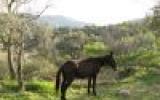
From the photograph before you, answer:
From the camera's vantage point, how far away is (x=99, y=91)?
19.8 m

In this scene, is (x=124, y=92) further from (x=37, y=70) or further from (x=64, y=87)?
(x=37, y=70)

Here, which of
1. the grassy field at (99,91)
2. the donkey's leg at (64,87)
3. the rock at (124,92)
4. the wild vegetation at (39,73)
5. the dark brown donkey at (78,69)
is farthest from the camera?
the rock at (124,92)

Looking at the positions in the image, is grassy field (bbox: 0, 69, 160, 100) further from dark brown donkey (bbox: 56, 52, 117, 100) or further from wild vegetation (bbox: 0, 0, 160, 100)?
dark brown donkey (bbox: 56, 52, 117, 100)

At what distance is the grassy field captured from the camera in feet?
58.4

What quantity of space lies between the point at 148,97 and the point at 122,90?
54.4 inches

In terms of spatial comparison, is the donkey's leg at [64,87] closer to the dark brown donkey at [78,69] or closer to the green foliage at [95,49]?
the dark brown donkey at [78,69]

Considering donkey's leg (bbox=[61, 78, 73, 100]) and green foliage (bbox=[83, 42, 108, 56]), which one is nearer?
donkey's leg (bbox=[61, 78, 73, 100])

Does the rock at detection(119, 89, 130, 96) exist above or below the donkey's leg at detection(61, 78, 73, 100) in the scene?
below

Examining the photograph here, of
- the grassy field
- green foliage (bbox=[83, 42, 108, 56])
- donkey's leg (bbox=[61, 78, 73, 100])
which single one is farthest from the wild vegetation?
green foliage (bbox=[83, 42, 108, 56])

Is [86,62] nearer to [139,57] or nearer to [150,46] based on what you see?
[139,57]

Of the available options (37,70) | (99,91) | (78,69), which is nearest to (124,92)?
Answer: (99,91)

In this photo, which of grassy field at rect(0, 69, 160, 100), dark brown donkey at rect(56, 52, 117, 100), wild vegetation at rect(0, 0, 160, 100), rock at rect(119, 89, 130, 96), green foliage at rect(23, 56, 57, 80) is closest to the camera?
dark brown donkey at rect(56, 52, 117, 100)

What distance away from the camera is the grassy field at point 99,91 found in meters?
17.8

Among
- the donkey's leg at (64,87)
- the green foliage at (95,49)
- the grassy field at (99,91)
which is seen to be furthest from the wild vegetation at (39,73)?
the green foliage at (95,49)
